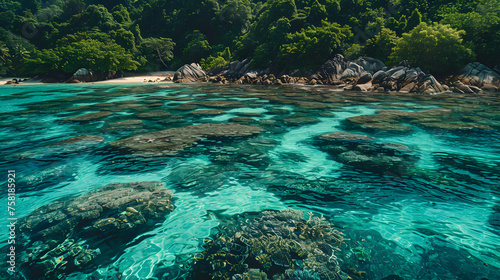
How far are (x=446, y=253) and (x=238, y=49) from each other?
4344 centimetres

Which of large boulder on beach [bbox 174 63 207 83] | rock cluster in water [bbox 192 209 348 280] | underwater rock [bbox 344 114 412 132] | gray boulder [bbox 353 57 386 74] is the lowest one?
rock cluster in water [bbox 192 209 348 280]

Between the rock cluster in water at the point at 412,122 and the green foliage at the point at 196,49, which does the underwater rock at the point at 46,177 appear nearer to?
the rock cluster in water at the point at 412,122

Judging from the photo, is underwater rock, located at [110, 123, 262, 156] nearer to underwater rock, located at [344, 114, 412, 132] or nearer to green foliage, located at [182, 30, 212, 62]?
underwater rock, located at [344, 114, 412, 132]

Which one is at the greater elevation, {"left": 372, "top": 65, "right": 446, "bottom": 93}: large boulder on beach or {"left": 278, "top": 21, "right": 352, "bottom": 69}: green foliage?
{"left": 278, "top": 21, "right": 352, "bottom": 69}: green foliage

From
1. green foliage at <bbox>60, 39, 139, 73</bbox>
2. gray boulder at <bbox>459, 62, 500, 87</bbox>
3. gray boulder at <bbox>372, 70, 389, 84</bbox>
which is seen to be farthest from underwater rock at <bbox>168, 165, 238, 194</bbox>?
green foliage at <bbox>60, 39, 139, 73</bbox>

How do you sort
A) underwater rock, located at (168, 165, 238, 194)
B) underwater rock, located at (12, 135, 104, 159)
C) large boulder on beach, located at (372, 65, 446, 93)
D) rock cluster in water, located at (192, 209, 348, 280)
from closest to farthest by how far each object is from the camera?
1. rock cluster in water, located at (192, 209, 348, 280)
2. underwater rock, located at (168, 165, 238, 194)
3. underwater rock, located at (12, 135, 104, 159)
4. large boulder on beach, located at (372, 65, 446, 93)

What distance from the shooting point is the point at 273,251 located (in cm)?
Answer: 286

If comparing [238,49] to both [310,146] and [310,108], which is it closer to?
[310,108]

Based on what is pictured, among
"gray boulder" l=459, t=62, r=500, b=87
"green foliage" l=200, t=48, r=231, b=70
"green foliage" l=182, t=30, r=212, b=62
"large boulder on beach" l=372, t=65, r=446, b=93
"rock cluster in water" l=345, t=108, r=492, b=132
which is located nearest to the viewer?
"rock cluster in water" l=345, t=108, r=492, b=132

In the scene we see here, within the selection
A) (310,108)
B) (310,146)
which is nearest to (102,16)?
(310,108)

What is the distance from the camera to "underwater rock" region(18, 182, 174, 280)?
108 inches

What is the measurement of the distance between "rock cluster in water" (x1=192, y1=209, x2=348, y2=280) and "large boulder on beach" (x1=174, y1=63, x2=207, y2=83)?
3700cm

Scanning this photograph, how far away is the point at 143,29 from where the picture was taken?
189ft

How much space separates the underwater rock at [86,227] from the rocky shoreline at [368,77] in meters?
22.0
